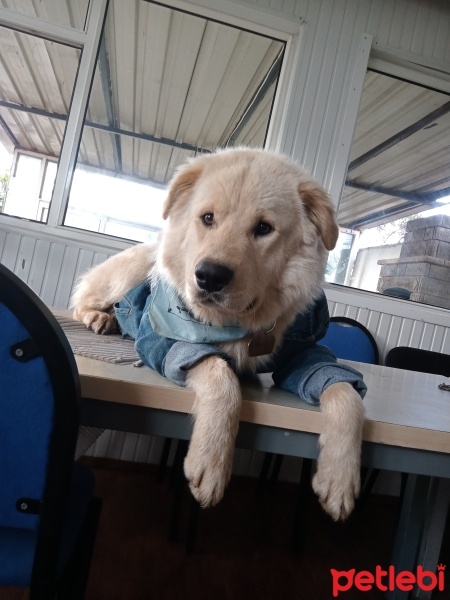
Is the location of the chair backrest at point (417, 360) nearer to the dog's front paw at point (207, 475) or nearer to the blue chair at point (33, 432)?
the dog's front paw at point (207, 475)

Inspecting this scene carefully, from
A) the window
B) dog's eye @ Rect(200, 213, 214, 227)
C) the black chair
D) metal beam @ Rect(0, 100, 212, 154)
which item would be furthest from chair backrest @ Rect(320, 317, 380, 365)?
dog's eye @ Rect(200, 213, 214, 227)

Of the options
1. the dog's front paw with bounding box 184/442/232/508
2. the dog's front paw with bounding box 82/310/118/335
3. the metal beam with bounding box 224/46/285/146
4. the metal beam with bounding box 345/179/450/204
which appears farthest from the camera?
the metal beam with bounding box 345/179/450/204

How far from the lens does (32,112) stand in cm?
309

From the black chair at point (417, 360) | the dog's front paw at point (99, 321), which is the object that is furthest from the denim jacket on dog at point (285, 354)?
the black chair at point (417, 360)

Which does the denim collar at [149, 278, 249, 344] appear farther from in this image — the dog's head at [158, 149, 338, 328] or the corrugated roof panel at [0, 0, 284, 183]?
the corrugated roof panel at [0, 0, 284, 183]

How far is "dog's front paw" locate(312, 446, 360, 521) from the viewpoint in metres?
0.83

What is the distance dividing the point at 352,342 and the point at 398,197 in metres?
1.32

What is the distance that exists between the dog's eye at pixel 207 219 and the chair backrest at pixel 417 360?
6.30ft

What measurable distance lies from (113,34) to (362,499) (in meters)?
3.23

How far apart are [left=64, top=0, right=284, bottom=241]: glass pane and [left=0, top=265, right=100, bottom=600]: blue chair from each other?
2.31 m

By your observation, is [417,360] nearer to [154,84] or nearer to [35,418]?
[35,418]

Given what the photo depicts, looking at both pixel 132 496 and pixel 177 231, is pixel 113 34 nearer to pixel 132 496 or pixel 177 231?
pixel 177 231

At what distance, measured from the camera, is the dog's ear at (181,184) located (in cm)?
125

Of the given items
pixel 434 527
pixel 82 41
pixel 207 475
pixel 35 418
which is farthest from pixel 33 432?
pixel 82 41
